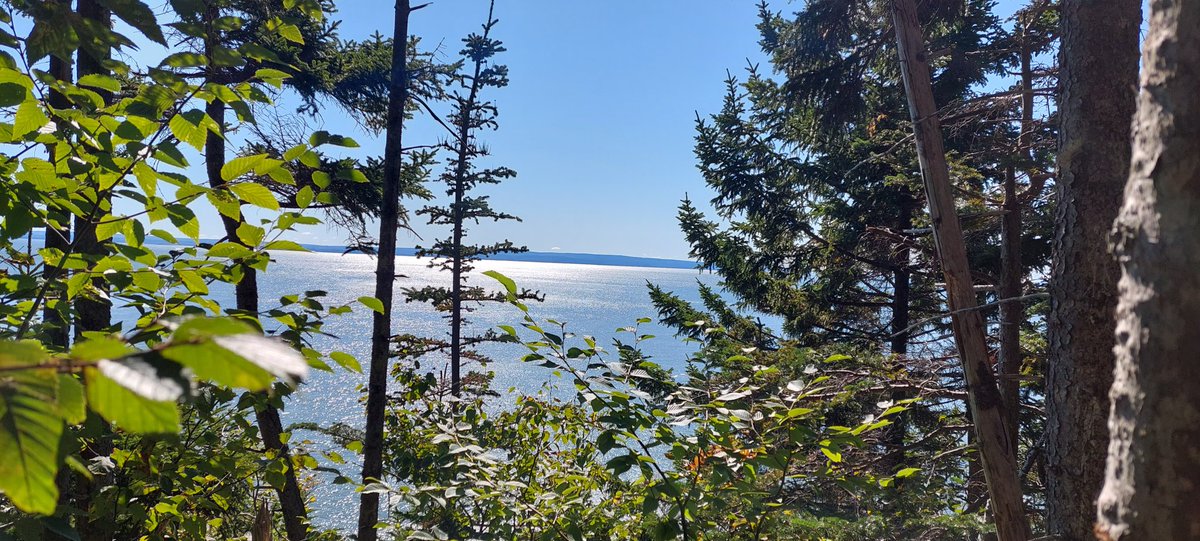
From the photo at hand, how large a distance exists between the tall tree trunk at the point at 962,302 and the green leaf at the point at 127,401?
2.99 metres

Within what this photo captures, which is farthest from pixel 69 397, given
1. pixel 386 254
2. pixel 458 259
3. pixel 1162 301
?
pixel 458 259

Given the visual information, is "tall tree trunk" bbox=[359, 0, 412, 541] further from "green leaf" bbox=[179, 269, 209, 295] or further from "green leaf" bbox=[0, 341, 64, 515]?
"green leaf" bbox=[0, 341, 64, 515]

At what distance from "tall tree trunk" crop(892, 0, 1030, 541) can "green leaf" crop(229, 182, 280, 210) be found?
9.17ft

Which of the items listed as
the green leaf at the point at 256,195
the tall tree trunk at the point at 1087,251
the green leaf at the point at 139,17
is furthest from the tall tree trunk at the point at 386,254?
the tall tree trunk at the point at 1087,251

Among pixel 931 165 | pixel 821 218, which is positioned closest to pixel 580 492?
pixel 931 165

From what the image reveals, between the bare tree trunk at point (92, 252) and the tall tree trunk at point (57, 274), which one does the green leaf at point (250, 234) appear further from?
the bare tree trunk at point (92, 252)

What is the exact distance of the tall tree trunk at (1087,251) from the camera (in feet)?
7.43

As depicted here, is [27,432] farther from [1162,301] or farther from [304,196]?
[1162,301]

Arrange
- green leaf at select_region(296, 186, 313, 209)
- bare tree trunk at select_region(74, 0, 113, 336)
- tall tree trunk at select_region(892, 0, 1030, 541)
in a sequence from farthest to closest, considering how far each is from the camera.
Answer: tall tree trunk at select_region(892, 0, 1030, 541), bare tree trunk at select_region(74, 0, 113, 336), green leaf at select_region(296, 186, 313, 209)

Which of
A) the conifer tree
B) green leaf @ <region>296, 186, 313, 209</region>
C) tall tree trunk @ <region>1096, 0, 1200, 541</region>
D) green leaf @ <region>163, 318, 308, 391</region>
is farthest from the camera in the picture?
the conifer tree

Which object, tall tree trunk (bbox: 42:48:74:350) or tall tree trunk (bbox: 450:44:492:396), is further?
tall tree trunk (bbox: 450:44:492:396)

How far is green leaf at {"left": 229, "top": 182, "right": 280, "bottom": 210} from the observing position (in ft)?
4.26

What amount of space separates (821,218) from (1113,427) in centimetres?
935

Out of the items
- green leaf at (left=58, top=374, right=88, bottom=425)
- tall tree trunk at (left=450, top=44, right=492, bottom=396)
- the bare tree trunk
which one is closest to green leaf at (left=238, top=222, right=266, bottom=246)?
the bare tree trunk
